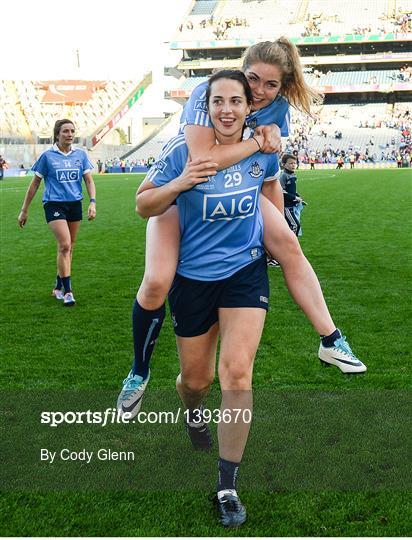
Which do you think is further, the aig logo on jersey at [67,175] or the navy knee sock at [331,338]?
the aig logo on jersey at [67,175]

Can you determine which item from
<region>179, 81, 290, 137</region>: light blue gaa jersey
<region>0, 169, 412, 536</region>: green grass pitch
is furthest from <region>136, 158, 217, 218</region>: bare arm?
<region>0, 169, 412, 536</region>: green grass pitch

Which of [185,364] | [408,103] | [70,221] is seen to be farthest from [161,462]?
[408,103]

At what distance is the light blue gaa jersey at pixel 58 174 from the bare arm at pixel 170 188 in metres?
4.75

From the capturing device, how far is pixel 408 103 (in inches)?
2562

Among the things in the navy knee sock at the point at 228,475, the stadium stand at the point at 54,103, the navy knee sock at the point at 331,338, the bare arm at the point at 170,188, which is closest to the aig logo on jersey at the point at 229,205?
the bare arm at the point at 170,188

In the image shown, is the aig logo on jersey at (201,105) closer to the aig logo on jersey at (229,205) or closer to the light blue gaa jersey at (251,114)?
the light blue gaa jersey at (251,114)

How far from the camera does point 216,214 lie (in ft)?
10.5

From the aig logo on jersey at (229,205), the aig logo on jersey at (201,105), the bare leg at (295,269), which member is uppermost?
the aig logo on jersey at (201,105)

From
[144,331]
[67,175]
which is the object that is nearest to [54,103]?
[67,175]

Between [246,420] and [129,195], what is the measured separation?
23.4m

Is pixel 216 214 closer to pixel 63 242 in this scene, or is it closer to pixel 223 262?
pixel 223 262

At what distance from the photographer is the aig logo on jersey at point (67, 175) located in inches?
310

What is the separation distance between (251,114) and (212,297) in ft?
3.18

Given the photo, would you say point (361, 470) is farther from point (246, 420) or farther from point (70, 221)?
point (70, 221)
